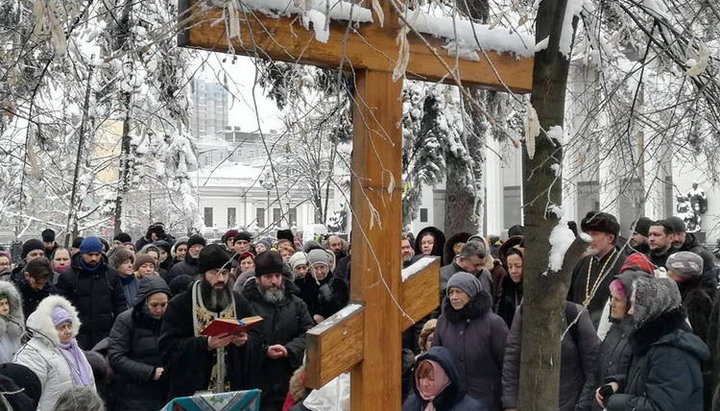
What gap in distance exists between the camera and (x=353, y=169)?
141 inches

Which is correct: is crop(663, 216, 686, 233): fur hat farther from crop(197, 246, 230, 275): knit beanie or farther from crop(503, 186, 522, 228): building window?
crop(503, 186, 522, 228): building window

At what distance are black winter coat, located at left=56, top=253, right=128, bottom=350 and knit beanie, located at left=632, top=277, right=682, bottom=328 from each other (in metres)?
5.18

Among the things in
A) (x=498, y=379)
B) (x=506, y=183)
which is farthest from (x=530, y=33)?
(x=506, y=183)

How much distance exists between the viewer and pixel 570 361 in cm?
529

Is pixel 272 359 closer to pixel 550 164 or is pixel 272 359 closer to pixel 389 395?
pixel 389 395

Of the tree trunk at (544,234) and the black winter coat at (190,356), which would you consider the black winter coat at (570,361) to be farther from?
the black winter coat at (190,356)

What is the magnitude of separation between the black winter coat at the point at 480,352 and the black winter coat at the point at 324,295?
2.19 m

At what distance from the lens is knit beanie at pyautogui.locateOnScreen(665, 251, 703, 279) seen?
5.96m

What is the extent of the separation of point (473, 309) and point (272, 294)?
1647mm

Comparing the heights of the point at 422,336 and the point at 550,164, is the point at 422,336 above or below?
below

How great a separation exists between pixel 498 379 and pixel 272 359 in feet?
5.39

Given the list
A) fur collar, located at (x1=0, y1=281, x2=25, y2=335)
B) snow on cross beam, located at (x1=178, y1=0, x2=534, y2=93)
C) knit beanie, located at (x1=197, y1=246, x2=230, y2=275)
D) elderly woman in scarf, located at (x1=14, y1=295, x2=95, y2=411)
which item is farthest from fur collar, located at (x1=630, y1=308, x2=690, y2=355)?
fur collar, located at (x1=0, y1=281, x2=25, y2=335)

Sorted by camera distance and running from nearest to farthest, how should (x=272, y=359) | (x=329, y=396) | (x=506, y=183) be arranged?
(x=329, y=396) < (x=272, y=359) < (x=506, y=183)

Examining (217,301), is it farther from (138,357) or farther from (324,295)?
(324,295)
